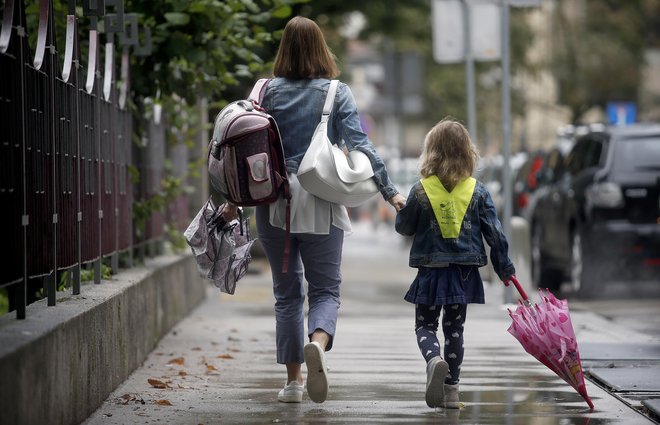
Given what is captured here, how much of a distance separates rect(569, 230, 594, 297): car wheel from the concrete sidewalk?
4.40ft

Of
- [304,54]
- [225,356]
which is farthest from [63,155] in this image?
[225,356]

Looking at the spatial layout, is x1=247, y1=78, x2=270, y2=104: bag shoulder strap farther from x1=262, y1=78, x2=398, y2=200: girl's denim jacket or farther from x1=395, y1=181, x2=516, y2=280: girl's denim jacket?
x1=395, y1=181, x2=516, y2=280: girl's denim jacket

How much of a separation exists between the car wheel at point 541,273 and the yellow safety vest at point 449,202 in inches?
368

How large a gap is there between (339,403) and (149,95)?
3963mm

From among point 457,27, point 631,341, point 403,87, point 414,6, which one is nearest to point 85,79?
point 631,341

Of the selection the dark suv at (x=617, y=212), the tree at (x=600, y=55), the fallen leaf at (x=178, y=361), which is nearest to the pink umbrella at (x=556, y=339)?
the fallen leaf at (x=178, y=361)

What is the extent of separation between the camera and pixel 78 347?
21.1ft

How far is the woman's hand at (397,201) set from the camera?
7.12 meters

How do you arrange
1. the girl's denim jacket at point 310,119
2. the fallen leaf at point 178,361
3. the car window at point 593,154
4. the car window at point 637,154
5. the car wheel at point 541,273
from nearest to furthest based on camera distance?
the girl's denim jacket at point 310,119
the fallen leaf at point 178,361
the car window at point 637,154
the car window at point 593,154
the car wheel at point 541,273

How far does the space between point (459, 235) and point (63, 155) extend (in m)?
1.93

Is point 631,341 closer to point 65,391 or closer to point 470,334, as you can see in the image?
point 470,334

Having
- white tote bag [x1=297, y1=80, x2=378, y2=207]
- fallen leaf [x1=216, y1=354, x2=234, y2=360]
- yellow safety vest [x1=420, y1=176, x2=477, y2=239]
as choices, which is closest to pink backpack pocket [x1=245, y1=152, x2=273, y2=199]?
white tote bag [x1=297, y1=80, x2=378, y2=207]

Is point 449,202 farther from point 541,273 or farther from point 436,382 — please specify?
point 541,273

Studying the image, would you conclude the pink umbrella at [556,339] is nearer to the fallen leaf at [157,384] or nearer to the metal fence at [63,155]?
the fallen leaf at [157,384]
